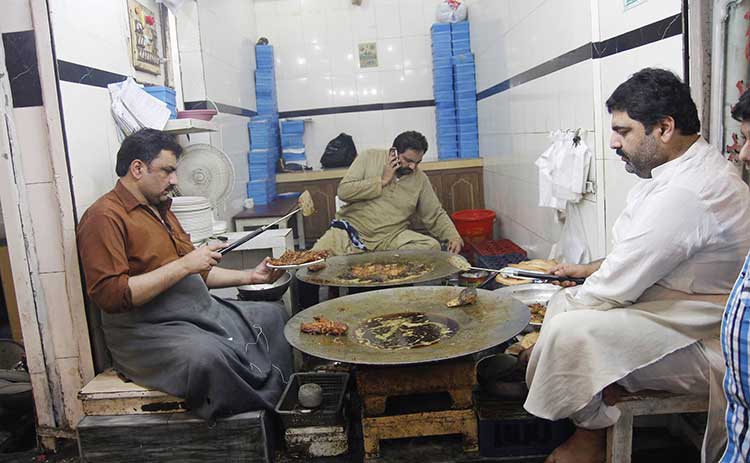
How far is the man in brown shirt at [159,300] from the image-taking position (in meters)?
2.55

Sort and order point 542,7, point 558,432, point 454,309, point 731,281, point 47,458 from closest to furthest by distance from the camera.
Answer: point 731,281
point 558,432
point 454,309
point 47,458
point 542,7

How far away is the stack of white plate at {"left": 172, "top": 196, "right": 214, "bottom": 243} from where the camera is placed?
3688 millimetres

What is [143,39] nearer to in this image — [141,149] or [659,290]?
[141,149]

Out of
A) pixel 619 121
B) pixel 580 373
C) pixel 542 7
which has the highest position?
pixel 542 7

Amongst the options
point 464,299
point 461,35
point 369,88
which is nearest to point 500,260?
point 464,299

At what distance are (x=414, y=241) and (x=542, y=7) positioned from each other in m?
2.10

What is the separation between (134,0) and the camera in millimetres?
3887

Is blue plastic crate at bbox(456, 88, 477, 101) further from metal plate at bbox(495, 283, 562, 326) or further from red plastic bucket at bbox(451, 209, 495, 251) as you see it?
metal plate at bbox(495, 283, 562, 326)

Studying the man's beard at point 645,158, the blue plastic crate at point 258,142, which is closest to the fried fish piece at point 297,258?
the man's beard at point 645,158

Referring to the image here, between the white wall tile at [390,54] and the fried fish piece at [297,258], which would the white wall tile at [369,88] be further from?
the fried fish piece at [297,258]

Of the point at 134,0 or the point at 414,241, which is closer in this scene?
the point at 134,0

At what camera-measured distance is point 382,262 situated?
3879 mm

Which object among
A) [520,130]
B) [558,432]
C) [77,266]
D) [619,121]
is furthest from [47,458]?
[520,130]

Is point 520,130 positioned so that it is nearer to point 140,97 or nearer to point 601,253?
point 601,253
